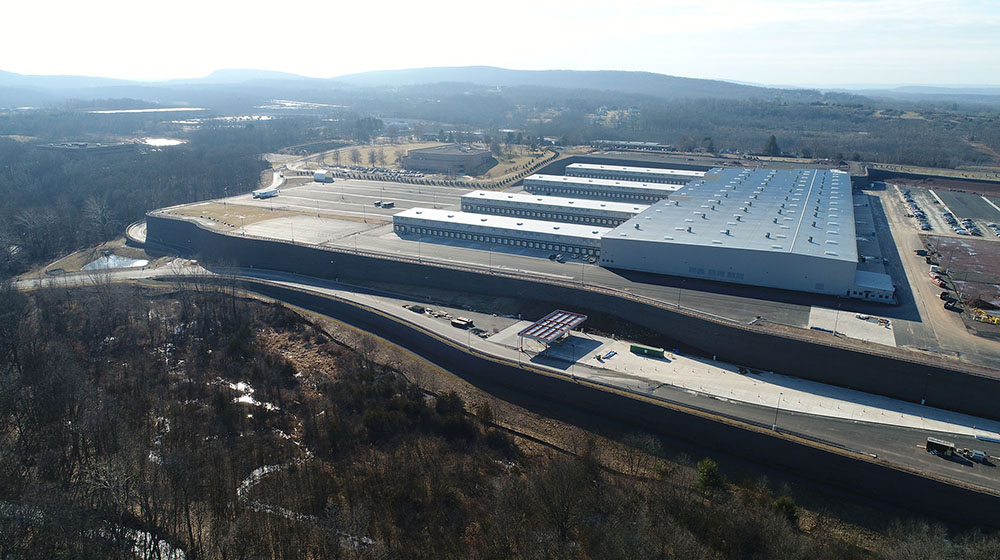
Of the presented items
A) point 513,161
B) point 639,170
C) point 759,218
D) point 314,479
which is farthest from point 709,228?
point 513,161

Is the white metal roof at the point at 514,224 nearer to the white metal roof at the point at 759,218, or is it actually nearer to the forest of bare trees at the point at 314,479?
the white metal roof at the point at 759,218

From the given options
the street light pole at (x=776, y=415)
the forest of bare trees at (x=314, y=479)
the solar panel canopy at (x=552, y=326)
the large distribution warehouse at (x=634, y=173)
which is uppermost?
the large distribution warehouse at (x=634, y=173)

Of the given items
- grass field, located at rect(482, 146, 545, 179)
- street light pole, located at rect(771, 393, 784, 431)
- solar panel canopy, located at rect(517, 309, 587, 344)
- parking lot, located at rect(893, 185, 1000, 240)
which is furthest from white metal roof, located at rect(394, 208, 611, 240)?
parking lot, located at rect(893, 185, 1000, 240)

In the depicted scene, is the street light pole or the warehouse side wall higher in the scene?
the warehouse side wall

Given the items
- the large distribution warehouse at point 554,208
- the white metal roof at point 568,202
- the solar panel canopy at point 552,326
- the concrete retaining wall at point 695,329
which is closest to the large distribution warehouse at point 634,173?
the white metal roof at point 568,202

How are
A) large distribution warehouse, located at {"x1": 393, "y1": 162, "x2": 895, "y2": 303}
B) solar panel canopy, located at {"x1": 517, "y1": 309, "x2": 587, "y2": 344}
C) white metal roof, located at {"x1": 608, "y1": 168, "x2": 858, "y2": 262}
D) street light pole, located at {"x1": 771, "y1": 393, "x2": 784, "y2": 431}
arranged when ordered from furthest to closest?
1. white metal roof, located at {"x1": 608, "y1": 168, "x2": 858, "y2": 262}
2. large distribution warehouse, located at {"x1": 393, "y1": 162, "x2": 895, "y2": 303}
3. solar panel canopy, located at {"x1": 517, "y1": 309, "x2": 587, "y2": 344}
4. street light pole, located at {"x1": 771, "y1": 393, "x2": 784, "y2": 431}

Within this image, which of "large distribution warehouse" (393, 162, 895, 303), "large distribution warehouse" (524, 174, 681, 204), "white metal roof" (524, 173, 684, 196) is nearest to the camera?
"large distribution warehouse" (393, 162, 895, 303)

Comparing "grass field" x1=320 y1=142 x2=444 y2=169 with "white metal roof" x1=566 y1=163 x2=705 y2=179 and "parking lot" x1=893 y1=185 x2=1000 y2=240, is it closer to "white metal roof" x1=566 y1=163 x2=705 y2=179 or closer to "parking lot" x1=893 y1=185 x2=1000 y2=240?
"white metal roof" x1=566 y1=163 x2=705 y2=179

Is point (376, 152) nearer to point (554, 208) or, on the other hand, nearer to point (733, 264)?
point (554, 208)
